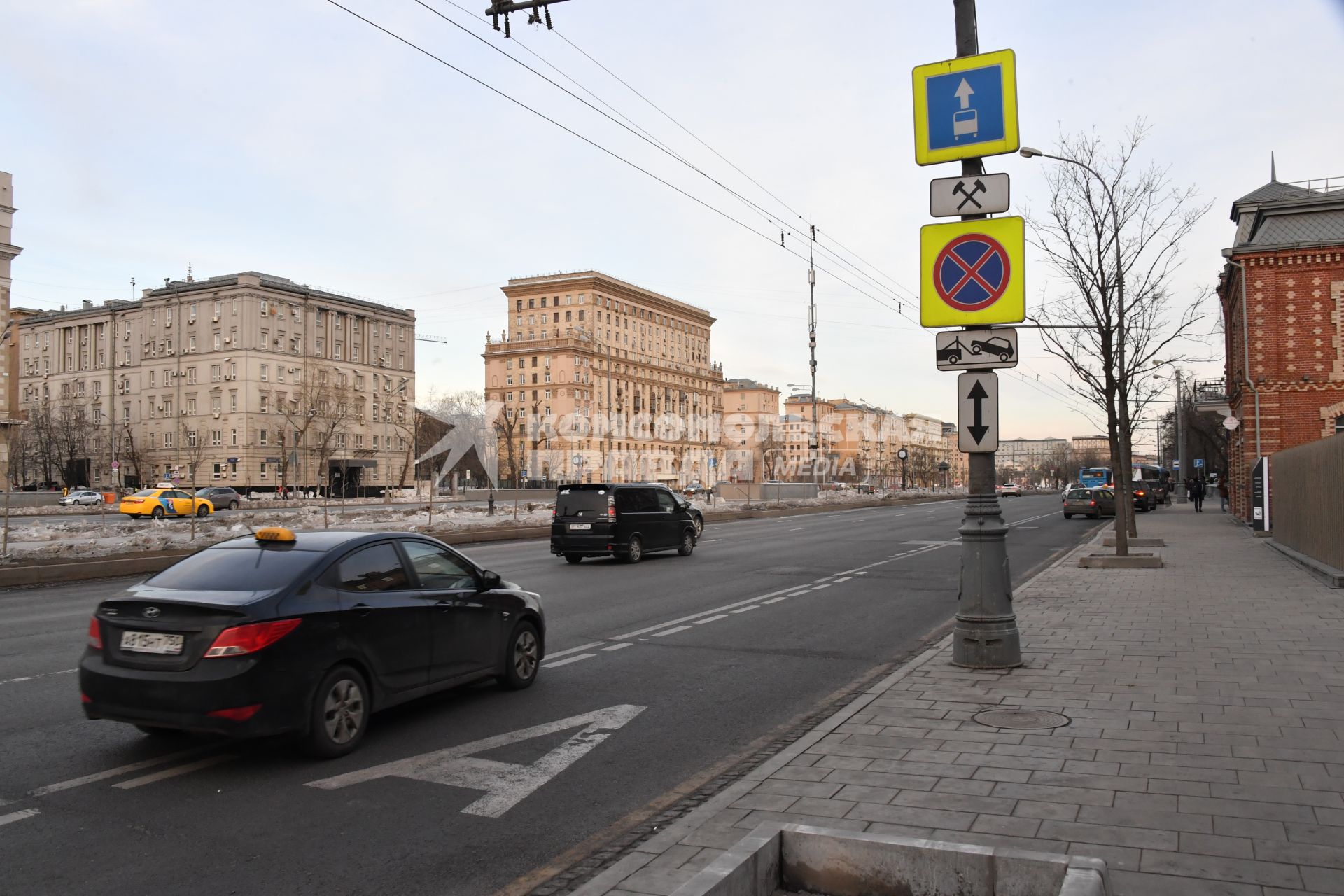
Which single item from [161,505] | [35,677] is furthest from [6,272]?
[35,677]

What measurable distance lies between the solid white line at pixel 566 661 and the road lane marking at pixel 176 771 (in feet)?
11.2

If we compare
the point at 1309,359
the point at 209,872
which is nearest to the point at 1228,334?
the point at 1309,359

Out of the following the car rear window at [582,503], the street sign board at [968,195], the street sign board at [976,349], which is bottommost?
the car rear window at [582,503]

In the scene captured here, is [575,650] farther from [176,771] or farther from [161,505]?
[161,505]

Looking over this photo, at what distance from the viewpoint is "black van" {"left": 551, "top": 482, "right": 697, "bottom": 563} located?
20141 mm

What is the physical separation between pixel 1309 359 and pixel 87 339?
10198 centimetres

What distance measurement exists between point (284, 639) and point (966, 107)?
7203mm

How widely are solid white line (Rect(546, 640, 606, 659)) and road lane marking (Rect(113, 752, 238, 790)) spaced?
385 cm

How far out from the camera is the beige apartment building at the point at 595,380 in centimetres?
12294

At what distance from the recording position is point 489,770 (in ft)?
19.1

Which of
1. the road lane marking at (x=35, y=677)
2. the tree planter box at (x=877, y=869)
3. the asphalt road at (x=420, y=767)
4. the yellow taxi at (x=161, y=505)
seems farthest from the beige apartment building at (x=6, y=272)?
the tree planter box at (x=877, y=869)

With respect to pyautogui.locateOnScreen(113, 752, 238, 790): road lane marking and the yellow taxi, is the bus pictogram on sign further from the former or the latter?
the yellow taxi

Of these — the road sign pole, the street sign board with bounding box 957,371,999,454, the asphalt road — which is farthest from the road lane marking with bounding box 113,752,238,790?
the street sign board with bounding box 957,371,999,454

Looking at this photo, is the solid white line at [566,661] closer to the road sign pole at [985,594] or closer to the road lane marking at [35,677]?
the road sign pole at [985,594]
